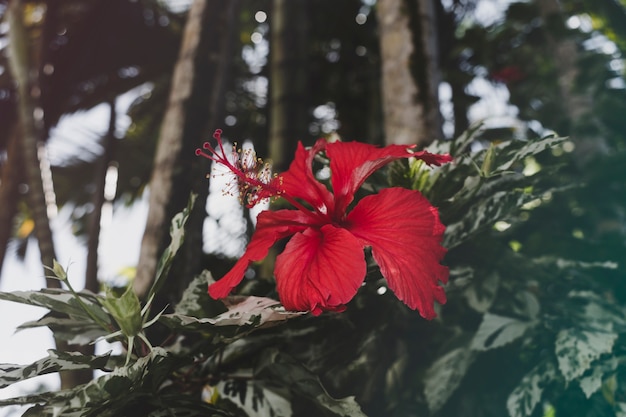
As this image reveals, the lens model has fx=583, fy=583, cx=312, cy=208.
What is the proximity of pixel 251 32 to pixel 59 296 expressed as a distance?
1536 millimetres

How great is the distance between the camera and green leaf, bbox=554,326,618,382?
1.66ft

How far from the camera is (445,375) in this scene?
559mm

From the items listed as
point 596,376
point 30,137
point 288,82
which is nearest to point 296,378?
point 596,376

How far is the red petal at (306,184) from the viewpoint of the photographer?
0.51 m

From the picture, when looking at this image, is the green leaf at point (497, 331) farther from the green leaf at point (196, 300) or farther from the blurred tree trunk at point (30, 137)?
the blurred tree trunk at point (30, 137)

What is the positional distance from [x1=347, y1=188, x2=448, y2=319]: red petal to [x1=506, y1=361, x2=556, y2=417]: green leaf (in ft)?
0.53

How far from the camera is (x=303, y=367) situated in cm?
50

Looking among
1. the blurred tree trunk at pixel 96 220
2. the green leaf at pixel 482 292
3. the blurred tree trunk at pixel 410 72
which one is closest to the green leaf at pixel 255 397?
the green leaf at pixel 482 292

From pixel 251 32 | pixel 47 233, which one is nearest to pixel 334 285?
pixel 47 233

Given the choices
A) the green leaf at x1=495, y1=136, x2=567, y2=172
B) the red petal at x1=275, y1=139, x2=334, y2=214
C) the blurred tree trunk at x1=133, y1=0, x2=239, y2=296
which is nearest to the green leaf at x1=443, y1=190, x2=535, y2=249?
the green leaf at x1=495, y1=136, x2=567, y2=172

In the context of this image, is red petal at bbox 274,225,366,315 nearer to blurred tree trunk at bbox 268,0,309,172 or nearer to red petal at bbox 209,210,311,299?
red petal at bbox 209,210,311,299

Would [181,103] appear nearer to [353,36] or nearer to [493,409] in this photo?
[493,409]

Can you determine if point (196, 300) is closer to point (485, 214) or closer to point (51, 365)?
point (51, 365)

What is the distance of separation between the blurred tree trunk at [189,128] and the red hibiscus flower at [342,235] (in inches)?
9.3
